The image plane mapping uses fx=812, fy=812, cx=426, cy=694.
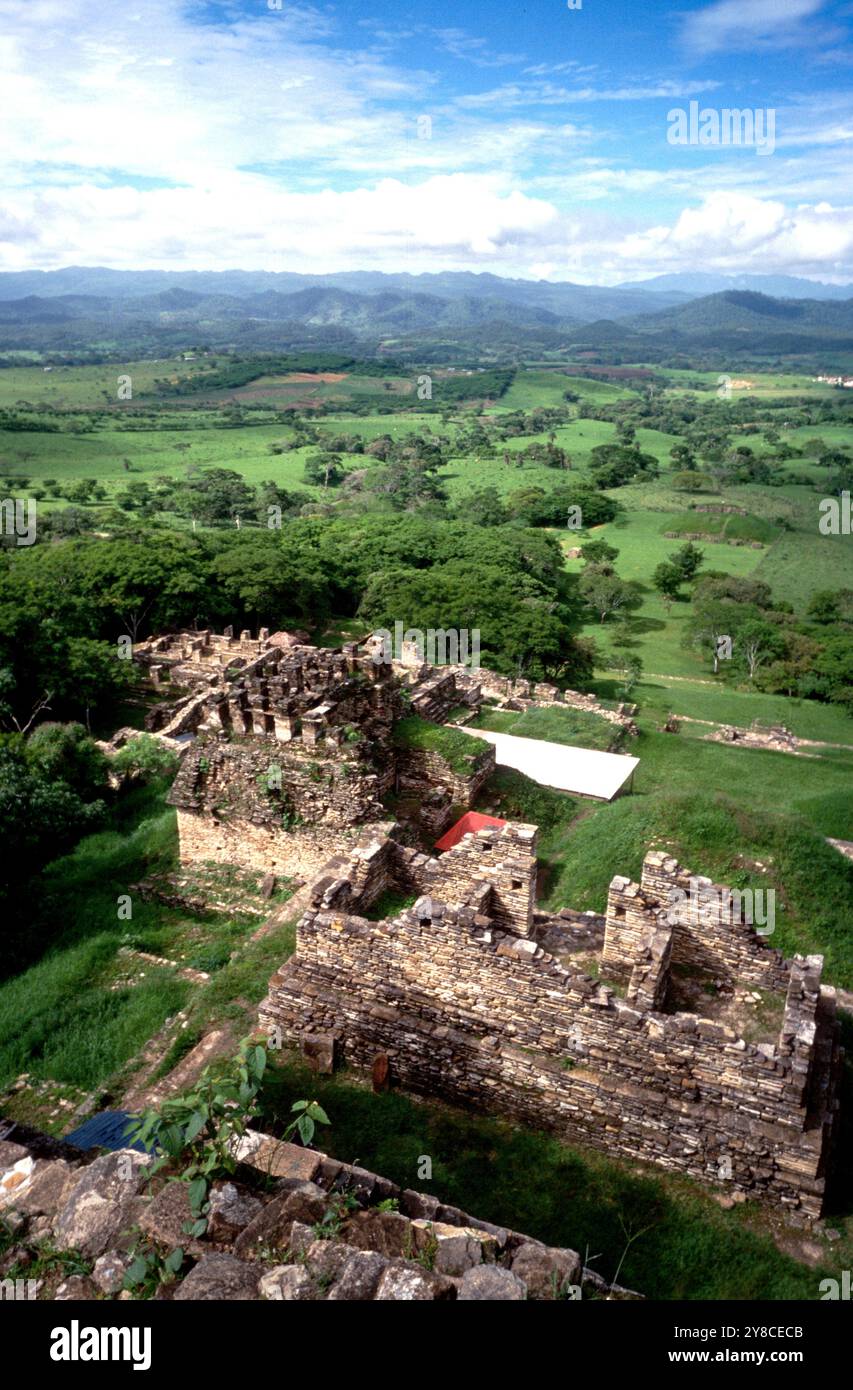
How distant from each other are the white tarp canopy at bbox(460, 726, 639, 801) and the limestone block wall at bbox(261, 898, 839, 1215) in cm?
832

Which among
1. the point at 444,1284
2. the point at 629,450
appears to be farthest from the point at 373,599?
the point at 629,450

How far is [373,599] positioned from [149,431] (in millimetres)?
124855

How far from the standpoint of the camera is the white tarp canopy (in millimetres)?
17812

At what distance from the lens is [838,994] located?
12.1 m

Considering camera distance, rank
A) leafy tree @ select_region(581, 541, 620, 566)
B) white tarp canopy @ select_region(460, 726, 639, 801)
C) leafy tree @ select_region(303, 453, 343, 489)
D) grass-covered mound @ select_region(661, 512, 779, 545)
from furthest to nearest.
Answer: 1. leafy tree @ select_region(303, 453, 343, 489)
2. grass-covered mound @ select_region(661, 512, 779, 545)
3. leafy tree @ select_region(581, 541, 620, 566)
4. white tarp canopy @ select_region(460, 726, 639, 801)

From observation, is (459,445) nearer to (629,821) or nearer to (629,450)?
(629,450)

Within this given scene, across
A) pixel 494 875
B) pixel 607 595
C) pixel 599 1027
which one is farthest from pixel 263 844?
pixel 607 595

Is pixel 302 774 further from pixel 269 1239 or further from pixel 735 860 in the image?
pixel 269 1239

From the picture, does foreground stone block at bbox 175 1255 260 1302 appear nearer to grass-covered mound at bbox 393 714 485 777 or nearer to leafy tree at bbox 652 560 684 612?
grass-covered mound at bbox 393 714 485 777

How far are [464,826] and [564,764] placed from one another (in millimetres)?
4478

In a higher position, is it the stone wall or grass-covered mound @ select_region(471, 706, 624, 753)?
the stone wall

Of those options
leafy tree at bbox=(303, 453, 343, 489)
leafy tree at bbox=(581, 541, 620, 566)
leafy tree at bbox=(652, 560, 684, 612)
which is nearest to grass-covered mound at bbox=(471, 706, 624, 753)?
leafy tree at bbox=(652, 560, 684, 612)

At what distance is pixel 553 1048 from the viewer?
902 cm

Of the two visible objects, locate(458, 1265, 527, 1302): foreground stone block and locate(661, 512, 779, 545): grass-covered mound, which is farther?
locate(661, 512, 779, 545): grass-covered mound
